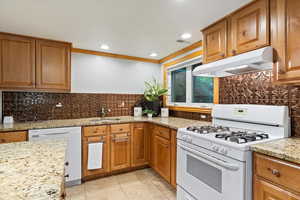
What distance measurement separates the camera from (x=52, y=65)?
2482 mm

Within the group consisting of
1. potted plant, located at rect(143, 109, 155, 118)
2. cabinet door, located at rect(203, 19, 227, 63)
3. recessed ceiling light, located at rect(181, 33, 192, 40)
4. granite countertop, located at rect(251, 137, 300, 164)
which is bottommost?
granite countertop, located at rect(251, 137, 300, 164)

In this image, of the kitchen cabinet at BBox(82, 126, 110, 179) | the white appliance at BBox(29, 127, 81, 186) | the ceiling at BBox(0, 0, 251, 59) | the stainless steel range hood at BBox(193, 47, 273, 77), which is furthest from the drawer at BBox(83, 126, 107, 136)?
the stainless steel range hood at BBox(193, 47, 273, 77)

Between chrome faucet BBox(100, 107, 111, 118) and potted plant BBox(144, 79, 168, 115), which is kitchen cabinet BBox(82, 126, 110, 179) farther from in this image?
potted plant BBox(144, 79, 168, 115)

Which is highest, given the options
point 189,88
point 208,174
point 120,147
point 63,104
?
point 189,88

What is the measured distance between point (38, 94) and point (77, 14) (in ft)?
5.42

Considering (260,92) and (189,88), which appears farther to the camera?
(189,88)

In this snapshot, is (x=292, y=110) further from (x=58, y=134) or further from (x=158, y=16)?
(x=58, y=134)

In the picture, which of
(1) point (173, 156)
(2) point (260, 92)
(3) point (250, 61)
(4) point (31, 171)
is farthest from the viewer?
(1) point (173, 156)

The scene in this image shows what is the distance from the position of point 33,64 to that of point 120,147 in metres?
1.84

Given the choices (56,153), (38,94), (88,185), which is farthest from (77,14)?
(88,185)

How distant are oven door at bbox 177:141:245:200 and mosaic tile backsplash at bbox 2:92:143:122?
71.8 inches

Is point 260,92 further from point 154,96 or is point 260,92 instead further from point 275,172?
point 154,96

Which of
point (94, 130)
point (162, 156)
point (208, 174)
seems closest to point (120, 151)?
point (94, 130)

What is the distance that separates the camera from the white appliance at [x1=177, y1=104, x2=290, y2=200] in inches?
47.0
